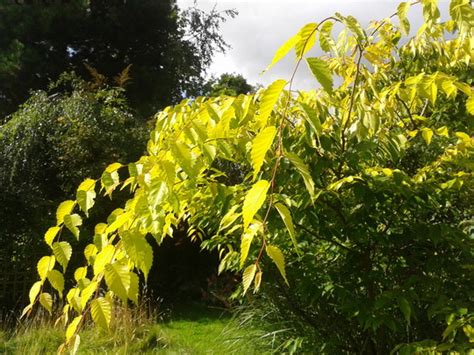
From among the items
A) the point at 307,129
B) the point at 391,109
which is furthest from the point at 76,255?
the point at 307,129

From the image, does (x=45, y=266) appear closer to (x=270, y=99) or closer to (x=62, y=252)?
(x=62, y=252)

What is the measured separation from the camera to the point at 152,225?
1.08 meters

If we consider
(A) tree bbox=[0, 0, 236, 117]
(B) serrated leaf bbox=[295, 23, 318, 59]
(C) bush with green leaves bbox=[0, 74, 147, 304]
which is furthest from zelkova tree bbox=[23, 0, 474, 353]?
(A) tree bbox=[0, 0, 236, 117]

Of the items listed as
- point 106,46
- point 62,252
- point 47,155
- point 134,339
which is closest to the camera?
point 62,252

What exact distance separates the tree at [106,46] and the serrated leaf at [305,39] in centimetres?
1174

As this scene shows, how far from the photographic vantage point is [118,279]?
0.92 metres

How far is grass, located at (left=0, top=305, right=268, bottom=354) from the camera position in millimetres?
4062

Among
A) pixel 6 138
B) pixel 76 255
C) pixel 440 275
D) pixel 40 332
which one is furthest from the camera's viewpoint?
pixel 6 138

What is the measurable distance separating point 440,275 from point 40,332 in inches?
149

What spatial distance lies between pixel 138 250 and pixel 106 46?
1341 cm

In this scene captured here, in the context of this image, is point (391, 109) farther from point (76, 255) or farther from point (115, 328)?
point (76, 255)

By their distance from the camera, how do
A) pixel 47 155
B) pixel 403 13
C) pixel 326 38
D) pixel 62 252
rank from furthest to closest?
pixel 47 155 → pixel 403 13 → pixel 62 252 → pixel 326 38

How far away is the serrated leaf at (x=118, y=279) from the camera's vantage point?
35.7 inches

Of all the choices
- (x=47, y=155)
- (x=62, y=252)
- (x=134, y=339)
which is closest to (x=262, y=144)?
(x=62, y=252)
